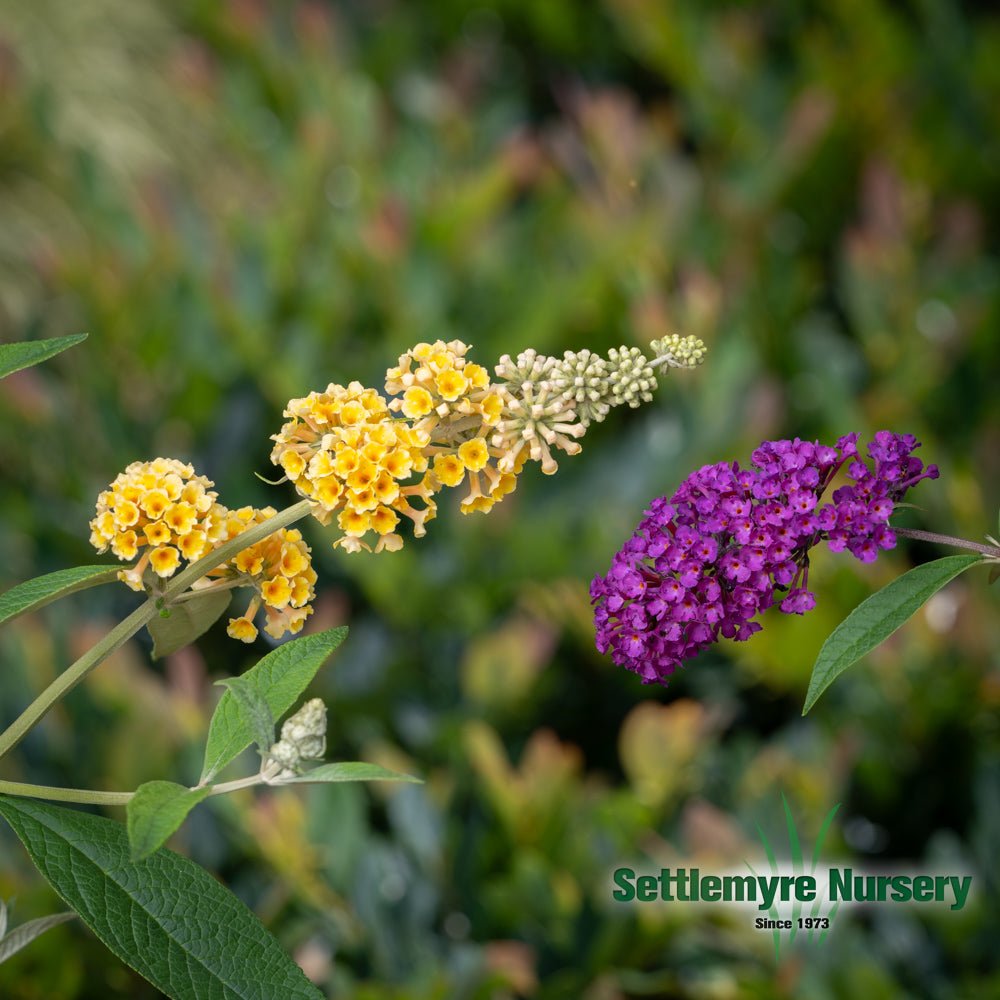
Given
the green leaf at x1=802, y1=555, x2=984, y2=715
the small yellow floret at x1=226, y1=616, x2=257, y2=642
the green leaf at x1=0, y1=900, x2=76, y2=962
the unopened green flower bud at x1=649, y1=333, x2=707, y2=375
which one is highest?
the unopened green flower bud at x1=649, y1=333, x2=707, y2=375

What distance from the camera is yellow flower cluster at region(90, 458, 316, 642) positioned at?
422 millimetres

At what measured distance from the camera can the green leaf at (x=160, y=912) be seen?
394mm

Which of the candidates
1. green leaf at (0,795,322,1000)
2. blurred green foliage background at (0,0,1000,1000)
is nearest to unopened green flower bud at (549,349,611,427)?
green leaf at (0,795,322,1000)

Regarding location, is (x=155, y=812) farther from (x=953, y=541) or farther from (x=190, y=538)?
(x=953, y=541)

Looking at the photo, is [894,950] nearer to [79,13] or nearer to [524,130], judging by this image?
[524,130]

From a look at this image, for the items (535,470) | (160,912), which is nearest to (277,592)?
(160,912)

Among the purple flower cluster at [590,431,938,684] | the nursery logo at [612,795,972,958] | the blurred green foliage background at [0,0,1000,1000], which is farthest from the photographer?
the blurred green foliage background at [0,0,1000,1000]

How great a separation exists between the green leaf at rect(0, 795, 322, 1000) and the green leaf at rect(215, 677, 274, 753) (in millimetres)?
70

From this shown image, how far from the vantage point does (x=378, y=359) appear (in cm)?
162

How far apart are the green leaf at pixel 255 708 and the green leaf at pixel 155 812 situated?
0.08ft

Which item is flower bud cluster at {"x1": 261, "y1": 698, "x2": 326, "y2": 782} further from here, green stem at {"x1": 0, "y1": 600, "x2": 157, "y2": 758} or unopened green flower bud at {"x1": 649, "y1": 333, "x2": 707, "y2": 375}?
unopened green flower bud at {"x1": 649, "y1": 333, "x2": 707, "y2": 375}

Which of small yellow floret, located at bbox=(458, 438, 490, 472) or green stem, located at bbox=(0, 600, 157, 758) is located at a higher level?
green stem, located at bbox=(0, 600, 157, 758)

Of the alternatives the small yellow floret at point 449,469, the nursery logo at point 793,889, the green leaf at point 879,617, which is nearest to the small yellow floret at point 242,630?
the small yellow floret at point 449,469

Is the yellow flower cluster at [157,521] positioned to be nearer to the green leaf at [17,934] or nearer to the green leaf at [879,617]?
the green leaf at [17,934]
